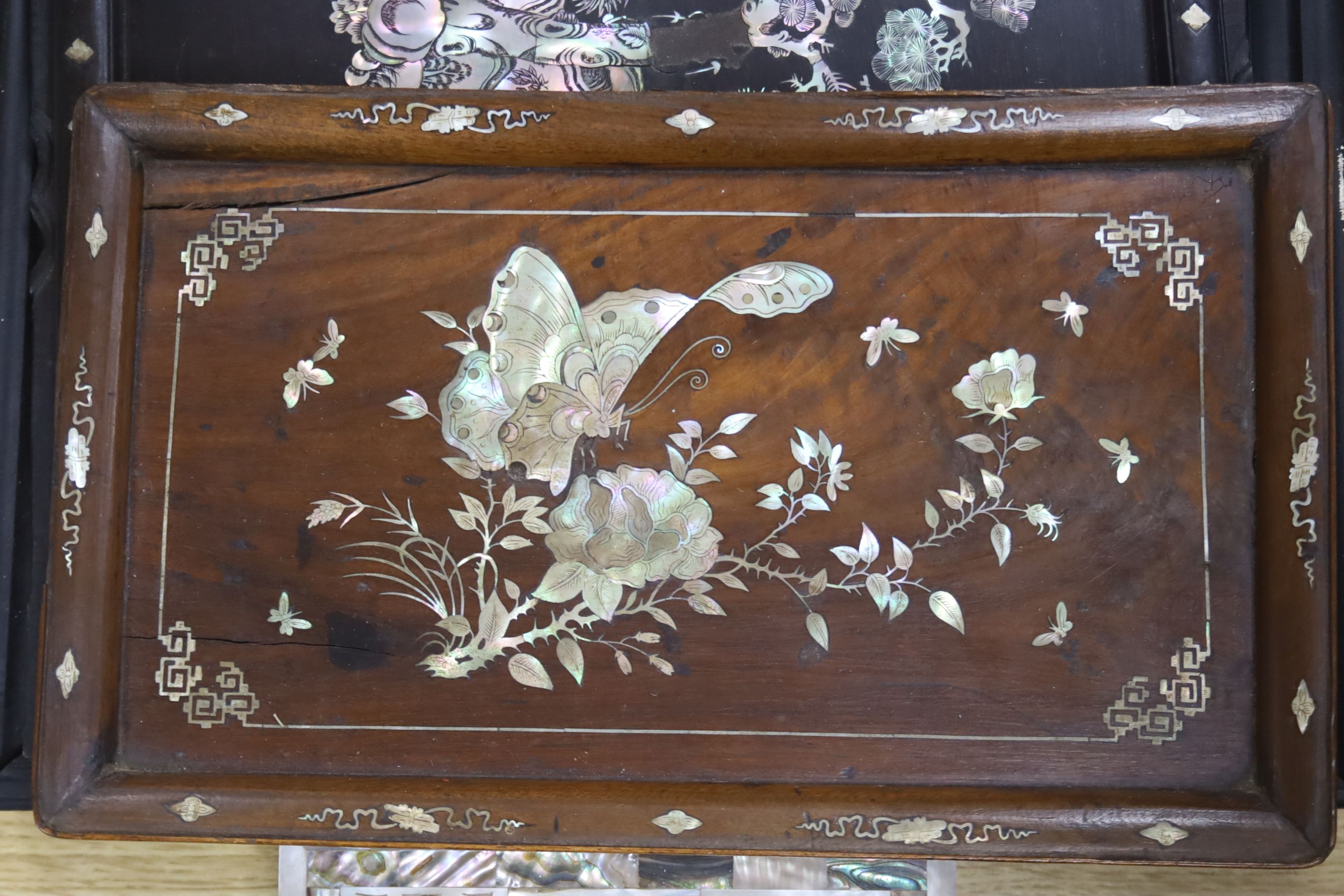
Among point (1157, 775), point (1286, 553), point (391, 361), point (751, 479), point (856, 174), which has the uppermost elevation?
point (856, 174)

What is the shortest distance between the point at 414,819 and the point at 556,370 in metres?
0.49

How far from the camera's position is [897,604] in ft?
3.18

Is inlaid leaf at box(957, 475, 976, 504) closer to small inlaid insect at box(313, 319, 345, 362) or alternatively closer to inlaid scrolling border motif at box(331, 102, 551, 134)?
inlaid scrolling border motif at box(331, 102, 551, 134)

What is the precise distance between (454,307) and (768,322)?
1.13ft

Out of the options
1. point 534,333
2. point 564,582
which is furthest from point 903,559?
point 534,333

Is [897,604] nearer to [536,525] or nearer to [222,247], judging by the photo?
[536,525]

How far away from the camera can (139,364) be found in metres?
0.99

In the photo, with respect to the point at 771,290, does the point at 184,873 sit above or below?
below

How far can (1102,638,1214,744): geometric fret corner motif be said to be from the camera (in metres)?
0.96

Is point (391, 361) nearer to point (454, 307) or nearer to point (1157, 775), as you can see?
point (454, 307)

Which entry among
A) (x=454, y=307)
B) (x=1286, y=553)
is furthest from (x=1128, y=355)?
(x=454, y=307)

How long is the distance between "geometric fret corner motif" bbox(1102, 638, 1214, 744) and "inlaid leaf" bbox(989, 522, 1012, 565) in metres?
0.19

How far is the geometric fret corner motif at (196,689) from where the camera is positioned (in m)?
0.97

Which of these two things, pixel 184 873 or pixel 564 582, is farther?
pixel 184 873
